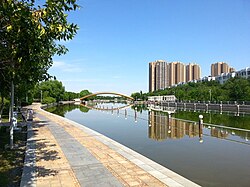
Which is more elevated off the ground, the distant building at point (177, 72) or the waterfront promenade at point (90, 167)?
the distant building at point (177, 72)

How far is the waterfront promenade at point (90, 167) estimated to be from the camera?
5.94 metres

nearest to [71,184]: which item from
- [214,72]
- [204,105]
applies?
[204,105]

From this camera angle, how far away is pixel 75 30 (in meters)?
5.06

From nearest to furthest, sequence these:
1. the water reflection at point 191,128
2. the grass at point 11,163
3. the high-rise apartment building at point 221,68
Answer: the grass at point 11,163, the water reflection at point 191,128, the high-rise apartment building at point 221,68

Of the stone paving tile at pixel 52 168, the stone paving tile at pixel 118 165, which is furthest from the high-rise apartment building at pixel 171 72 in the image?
the stone paving tile at pixel 52 168

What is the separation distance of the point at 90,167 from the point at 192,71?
158m

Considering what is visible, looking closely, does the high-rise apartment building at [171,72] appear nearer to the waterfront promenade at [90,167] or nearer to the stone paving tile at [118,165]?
the stone paving tile at [118,165]

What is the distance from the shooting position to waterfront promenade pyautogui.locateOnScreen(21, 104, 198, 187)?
19.5ft

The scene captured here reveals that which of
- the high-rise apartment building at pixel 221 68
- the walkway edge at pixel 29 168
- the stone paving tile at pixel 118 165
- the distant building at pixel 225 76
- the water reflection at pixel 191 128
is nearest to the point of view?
the walkway edge at pixel 29 168

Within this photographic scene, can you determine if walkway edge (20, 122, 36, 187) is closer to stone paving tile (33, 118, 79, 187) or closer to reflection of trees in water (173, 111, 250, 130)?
stone paving tile (33, 118, 79, 187)

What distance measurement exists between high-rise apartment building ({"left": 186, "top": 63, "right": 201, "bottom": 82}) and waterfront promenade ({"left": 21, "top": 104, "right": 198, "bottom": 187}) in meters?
154

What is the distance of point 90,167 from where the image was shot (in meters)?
7.09

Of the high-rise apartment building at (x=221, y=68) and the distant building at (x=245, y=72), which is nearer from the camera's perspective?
the distant building at (x=245, y=72)

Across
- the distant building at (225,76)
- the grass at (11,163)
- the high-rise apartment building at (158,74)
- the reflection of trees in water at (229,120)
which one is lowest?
the reflection of trees in water at (229,120)
